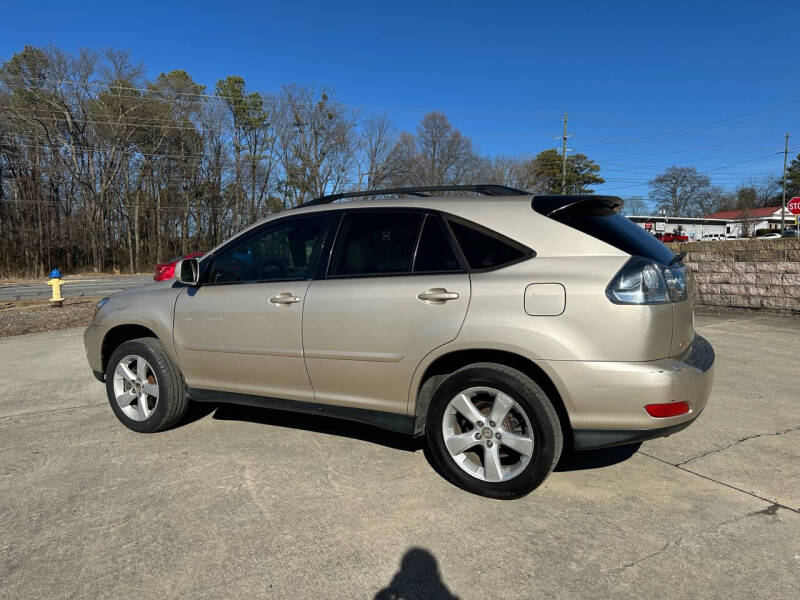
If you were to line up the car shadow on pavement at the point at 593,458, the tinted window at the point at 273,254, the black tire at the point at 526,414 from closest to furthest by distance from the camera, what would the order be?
the black tire at the point at 526,414, the car shadow on pavement at the point at 593,458, the tinted window at the point at 273,254

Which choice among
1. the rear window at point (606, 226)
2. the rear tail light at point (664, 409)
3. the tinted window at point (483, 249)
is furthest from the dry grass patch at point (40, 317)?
the rear tail light at point (664, 409)

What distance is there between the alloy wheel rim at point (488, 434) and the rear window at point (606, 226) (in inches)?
40.3

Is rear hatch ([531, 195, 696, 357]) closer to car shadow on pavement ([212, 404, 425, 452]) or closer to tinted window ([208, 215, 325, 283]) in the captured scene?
tinted window ([208, 215, 325, 283])

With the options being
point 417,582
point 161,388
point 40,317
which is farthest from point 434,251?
point 40,317

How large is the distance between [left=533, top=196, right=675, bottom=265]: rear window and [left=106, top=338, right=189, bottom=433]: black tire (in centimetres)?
298

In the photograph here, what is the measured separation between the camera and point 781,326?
8.48 metres

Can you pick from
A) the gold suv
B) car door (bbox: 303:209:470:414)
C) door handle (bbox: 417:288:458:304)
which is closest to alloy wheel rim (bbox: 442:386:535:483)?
the gold suv

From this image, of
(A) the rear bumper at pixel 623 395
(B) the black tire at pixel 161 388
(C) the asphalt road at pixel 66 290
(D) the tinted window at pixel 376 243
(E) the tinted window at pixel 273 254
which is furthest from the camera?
(C) the asphalt road at pixel 66 290

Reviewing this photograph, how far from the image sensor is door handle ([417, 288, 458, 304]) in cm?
299

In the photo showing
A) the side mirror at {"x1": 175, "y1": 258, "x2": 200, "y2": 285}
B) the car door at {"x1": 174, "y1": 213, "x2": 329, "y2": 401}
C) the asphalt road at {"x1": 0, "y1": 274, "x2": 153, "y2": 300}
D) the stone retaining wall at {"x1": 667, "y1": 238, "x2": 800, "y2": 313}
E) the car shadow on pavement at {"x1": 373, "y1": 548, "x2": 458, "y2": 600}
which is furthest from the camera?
the asphalt road at {"x1": 0, "y1": 274, "x2": 153, "y2": 300}

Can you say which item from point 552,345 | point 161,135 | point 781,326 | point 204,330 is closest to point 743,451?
point 552,345

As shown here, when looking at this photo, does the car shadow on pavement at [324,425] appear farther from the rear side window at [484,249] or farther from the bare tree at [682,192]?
the bare tree at [682,192]

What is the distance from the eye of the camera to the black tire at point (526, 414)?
109 inches

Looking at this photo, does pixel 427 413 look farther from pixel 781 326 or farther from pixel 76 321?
pixel 76 321
